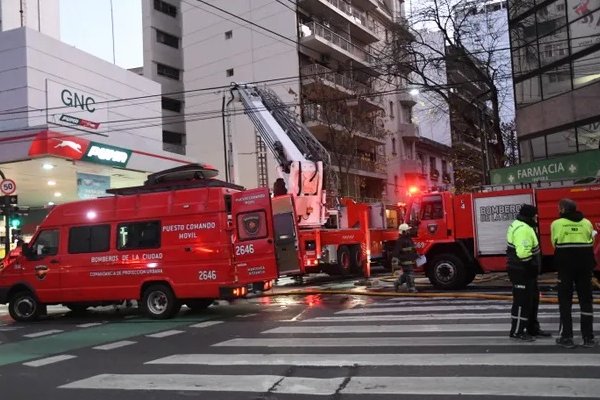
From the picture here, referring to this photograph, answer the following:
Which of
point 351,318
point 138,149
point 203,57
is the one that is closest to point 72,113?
point 138,149

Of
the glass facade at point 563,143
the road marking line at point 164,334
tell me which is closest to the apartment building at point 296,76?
the glass facade at point 563,143

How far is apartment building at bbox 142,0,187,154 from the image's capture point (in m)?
50.4

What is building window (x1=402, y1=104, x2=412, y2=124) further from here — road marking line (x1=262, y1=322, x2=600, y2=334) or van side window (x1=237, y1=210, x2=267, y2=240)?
road marking line (x1=262, y1=322, x2=600, y2=334)

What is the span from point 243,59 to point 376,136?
36.2 ft

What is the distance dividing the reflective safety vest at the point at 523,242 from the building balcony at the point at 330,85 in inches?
1159

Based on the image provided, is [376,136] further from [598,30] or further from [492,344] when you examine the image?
[492,344]

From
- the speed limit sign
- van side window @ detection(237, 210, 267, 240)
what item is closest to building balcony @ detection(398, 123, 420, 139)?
the speed limit sign

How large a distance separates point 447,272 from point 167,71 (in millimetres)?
41973

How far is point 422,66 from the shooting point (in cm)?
2758

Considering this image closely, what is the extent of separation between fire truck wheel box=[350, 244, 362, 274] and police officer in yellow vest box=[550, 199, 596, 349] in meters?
12.5

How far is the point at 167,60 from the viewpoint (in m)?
52.4

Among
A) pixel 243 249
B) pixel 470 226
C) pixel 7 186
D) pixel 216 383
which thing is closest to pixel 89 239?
pixel 243 249

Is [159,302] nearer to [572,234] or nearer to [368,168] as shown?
[572,234]

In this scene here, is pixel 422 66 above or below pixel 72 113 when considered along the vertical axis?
above
